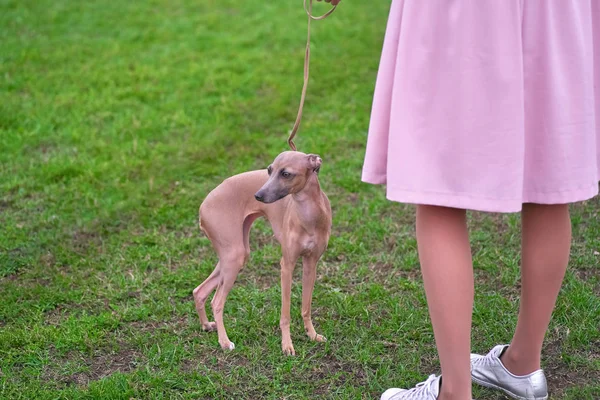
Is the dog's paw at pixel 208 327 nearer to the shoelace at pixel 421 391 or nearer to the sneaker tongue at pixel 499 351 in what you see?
the shoelace at pixel 421 391

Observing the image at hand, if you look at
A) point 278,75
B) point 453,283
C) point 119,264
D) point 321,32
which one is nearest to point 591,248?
point 453,283

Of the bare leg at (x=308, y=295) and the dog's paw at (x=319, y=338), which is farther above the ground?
the bare leg at (x=308, y=295)

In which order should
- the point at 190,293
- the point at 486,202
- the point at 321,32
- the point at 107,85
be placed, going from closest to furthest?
the point at 486,202
the point at 190,293
the point at 107,85
the point at 321,32

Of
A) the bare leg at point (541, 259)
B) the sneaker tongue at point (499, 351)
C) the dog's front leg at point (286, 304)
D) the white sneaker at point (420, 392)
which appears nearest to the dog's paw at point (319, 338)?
the dog's front leg at point (286, 304)

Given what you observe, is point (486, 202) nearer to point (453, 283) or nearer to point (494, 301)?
point (453, 283)

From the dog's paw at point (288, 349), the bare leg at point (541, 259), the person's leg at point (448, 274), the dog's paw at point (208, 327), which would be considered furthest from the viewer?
the dog's paw at point (208, 327)

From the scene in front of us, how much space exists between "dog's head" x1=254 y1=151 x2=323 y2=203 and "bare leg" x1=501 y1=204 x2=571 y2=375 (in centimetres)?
92

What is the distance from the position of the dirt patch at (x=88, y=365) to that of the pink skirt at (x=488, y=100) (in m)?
1.56

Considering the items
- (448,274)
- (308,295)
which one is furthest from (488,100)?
(308,295)

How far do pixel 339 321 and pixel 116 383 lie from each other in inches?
40.6

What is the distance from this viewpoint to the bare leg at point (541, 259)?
248cm

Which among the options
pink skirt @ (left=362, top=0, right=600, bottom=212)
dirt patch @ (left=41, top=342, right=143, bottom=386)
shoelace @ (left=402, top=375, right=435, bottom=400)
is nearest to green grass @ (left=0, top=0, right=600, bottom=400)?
dirt patch @ (left=41, top=342, right=143, bottom=386)

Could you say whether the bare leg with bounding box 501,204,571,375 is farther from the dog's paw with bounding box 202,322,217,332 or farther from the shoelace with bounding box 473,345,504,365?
the dog's paw with bounding box 202,322,217,332

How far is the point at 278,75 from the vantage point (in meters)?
7.52
